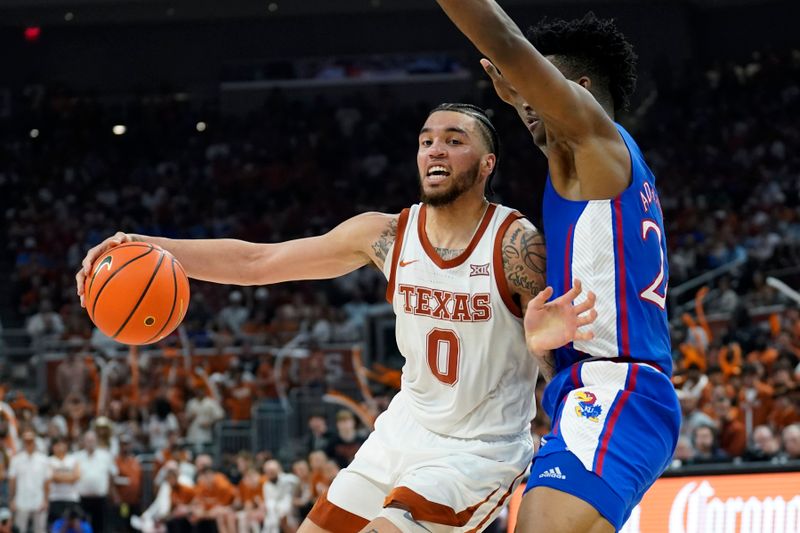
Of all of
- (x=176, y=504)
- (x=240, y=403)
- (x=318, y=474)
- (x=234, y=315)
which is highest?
(x=234, y=315)

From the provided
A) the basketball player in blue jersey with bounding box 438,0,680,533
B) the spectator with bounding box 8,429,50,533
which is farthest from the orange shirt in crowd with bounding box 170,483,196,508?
the basketball player in blue jersey with bounding box 438,0,680,533

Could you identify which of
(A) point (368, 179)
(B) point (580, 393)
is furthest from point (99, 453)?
(A) point (368, 179)

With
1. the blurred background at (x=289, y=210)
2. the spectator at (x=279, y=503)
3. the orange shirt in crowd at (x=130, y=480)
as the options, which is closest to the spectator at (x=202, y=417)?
the blurred background at (x=289, y=210)

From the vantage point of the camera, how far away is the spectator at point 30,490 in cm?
1165

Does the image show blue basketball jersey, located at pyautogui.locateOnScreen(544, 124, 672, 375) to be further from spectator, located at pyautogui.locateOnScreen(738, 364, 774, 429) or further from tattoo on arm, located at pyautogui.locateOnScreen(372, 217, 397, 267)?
spectator, located at pyautogui.locateOnScreen(738, 364, 774, 429)

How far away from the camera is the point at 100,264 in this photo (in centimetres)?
425

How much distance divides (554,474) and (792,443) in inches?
249

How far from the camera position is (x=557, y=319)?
3.65m

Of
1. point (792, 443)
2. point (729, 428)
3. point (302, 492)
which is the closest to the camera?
point (792, 443)

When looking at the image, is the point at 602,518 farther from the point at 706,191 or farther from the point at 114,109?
the point at 114,109

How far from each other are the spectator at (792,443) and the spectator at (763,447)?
15cm

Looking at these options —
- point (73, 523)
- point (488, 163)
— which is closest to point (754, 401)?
point (73, 523)

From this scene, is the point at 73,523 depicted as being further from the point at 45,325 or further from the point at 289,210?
the point at 289,210

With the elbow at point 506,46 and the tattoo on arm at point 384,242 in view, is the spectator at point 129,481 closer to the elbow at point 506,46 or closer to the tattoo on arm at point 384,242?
the tattoo on arm at point 384,242
